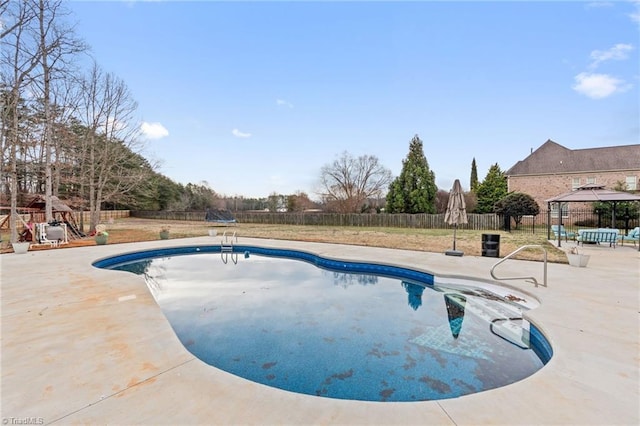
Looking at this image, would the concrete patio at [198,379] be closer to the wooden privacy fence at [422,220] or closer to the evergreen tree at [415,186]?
the wooden privacy fence at [422,220]

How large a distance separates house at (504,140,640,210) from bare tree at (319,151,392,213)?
11111 millimetres

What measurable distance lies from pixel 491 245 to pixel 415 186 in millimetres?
15665

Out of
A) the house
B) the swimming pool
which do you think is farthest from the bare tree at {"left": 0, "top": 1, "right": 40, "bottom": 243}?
the house

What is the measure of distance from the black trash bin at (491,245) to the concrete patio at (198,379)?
133 inches

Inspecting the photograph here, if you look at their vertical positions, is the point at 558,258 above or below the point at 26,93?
below

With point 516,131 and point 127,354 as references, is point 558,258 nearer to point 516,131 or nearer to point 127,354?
point 127,354

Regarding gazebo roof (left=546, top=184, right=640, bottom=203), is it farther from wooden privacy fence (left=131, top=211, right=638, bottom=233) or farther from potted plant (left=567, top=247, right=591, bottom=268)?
potted plant (left=567, top=247, right=591, bottom=268)

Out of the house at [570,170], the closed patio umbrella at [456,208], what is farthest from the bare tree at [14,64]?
the house at [570,170]

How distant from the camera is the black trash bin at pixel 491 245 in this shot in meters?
7.77

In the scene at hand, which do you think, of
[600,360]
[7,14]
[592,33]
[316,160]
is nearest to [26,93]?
[7,14]

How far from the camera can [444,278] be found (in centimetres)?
589

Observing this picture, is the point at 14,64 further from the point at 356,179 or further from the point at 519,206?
the point at 356,179

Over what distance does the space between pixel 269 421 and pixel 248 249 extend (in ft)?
30.2

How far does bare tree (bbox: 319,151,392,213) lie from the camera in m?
28.8
